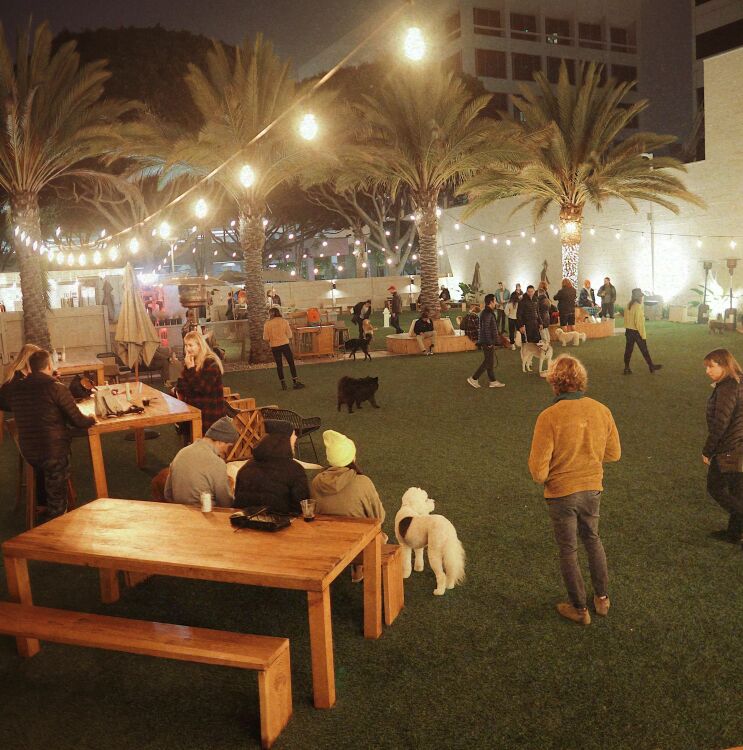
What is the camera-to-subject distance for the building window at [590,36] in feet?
177

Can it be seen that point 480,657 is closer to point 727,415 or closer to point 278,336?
point 727,415

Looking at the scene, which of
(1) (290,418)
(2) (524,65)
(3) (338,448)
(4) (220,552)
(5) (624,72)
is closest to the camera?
(4) (220,552)

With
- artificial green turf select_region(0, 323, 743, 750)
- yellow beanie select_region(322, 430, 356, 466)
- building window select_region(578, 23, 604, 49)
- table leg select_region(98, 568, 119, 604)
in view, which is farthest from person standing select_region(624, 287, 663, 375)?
building window select_region(578, 23, 604, 49)

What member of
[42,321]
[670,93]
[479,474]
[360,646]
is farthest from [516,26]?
[360,646]

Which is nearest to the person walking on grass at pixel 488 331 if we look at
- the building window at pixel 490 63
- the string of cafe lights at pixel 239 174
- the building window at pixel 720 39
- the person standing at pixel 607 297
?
the string of cafe lights at pixel 239 174

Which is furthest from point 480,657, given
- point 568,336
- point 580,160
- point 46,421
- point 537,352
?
point 580,160

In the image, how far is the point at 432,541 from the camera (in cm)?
452

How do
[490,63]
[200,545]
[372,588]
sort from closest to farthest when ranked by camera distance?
[200,545], [372,588], [490,63]

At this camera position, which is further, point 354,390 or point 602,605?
point 354,390

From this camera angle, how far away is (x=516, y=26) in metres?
51.2

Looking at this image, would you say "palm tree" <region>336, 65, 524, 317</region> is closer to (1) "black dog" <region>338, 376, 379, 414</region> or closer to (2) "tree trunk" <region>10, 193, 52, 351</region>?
(2) "tree trunk" <region>10, 193, 52, 351</region>

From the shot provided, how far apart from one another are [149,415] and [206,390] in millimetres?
779

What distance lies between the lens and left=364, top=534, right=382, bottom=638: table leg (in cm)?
402

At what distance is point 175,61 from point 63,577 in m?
27.7
